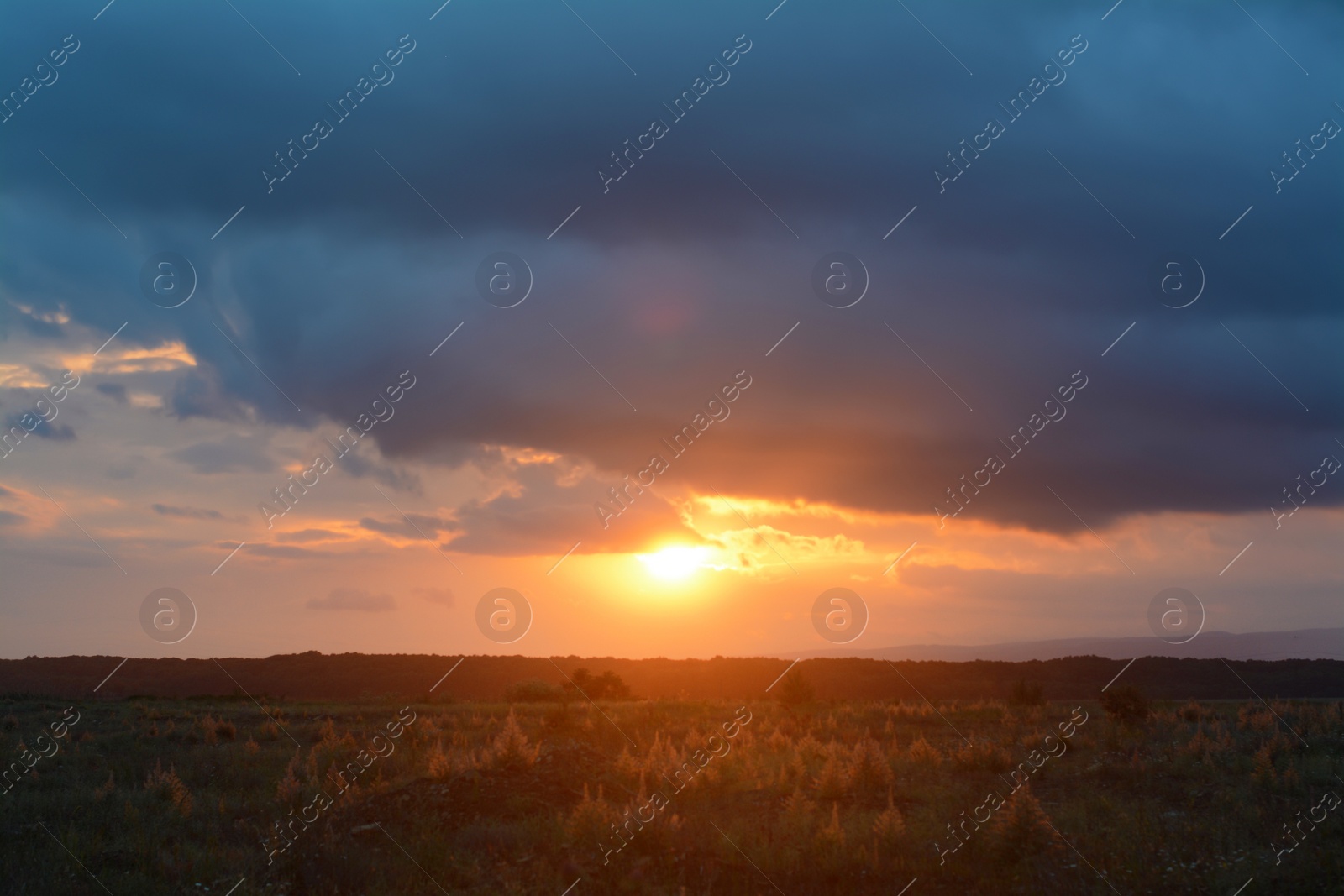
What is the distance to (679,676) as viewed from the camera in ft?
258

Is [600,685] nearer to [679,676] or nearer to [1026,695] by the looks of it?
[1026,695]

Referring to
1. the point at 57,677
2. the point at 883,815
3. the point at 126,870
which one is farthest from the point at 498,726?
the point at 57,677

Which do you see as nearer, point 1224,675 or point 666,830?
point 666,830

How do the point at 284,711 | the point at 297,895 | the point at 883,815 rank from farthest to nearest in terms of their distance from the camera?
1. the point at 284,711
2. the point at 883,815
3. the point at 297,895

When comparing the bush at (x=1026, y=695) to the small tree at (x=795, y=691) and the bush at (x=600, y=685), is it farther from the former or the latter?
the bush at (x=600, y=685)

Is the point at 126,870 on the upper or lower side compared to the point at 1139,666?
upper

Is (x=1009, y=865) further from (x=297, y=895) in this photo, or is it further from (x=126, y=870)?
(x=126, y=870)

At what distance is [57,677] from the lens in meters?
73.8

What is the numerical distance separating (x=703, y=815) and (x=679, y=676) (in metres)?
65.0

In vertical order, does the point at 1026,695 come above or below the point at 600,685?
below

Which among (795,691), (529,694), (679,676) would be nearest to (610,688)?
(529,694)

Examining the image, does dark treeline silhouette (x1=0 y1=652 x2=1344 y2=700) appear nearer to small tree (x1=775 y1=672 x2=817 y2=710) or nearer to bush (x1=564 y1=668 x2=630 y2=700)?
bush (x1=564 y1=668 x2=630 y2=700)

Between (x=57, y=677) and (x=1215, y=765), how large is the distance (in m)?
88.3

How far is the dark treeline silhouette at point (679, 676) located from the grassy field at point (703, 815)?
4176 cm
